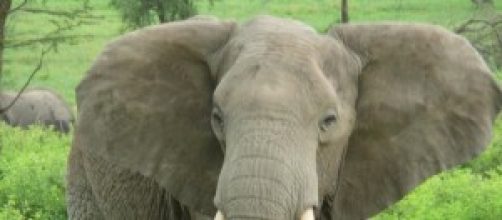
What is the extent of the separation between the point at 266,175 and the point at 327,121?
19.9 inches

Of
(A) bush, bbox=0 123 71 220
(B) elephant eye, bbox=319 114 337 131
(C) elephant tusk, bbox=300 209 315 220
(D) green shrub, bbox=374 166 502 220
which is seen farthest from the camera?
(A) bush, bbox=0 123 71 220

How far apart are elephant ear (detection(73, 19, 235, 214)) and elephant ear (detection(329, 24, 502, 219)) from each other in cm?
51

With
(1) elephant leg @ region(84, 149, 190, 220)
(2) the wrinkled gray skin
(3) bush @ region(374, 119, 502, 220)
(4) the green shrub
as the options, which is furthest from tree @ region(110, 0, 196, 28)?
(1) elephant leg @ region(84, 149, 190, 220)

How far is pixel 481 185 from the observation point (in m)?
8.72

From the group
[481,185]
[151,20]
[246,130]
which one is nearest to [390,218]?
[481,185]

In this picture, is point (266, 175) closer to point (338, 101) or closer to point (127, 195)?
point (338, 101)

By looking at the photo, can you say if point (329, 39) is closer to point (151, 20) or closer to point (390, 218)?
point (390, 218)

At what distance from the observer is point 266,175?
3678 mm

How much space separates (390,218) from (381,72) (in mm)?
3820

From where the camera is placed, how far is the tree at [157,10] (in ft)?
69.1

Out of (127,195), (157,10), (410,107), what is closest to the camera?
(410,107)

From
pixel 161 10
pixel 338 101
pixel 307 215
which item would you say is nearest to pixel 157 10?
pixel 161 10

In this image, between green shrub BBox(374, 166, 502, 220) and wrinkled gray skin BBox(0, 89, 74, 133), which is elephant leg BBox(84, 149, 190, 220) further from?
wrinkled gray skin BBox(0, 89, 74, 133)

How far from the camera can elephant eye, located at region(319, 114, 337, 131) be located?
407 centimetres
